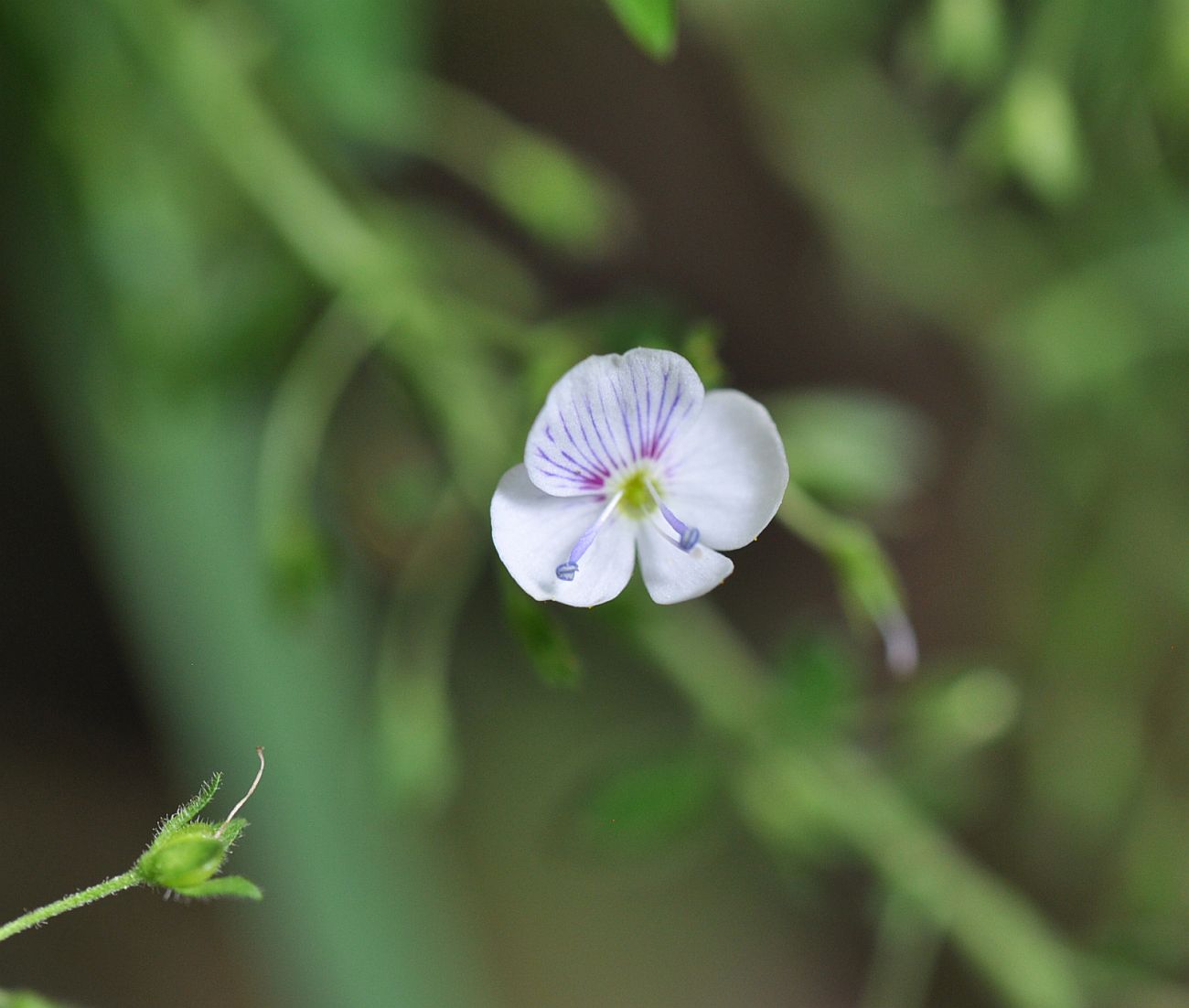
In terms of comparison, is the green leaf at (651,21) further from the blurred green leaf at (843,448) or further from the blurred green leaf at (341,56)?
the blurred green leaf at (341,56)

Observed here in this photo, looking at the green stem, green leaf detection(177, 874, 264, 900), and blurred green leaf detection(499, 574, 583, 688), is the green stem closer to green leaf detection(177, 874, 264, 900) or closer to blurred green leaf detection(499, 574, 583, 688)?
green leaf detection(177, 874, 264, 900)

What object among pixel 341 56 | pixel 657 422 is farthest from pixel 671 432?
pixel 341 56

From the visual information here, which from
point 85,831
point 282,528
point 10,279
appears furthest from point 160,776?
point 282,528

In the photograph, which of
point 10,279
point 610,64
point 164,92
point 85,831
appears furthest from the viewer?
point 610,64

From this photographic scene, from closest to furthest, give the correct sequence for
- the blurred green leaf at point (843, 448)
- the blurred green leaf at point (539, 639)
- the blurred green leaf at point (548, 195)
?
1. the blurred green leaf at point (539, 639)
2. the blurred green leaf at point (843, 448)
3. the blurred green leaf at point (548, 195)

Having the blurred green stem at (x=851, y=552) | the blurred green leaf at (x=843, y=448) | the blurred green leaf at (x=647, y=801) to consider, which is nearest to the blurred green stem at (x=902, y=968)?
the blurred green leaf at (x=647, y=801)

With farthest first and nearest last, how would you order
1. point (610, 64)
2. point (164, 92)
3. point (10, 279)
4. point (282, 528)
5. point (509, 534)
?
point (610, 64)
point (10, 279)
point (164, 92)
point (282, 528)
point (509, 534)

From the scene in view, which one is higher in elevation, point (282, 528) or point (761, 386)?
point (761, 386)

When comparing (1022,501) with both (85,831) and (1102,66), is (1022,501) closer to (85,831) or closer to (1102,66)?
(1102,66)
